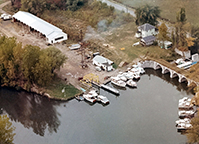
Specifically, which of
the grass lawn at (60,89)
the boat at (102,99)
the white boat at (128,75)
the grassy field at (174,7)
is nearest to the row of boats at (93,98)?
the boat at (102,99)

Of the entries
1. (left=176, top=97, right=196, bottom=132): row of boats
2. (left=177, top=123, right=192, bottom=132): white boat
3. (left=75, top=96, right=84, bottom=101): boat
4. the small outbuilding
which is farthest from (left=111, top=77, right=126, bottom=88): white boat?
the small outbuilding

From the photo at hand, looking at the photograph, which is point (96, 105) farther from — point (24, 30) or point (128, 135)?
point (24, 30)

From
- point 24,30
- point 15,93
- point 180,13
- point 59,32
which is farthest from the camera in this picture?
point 24,30

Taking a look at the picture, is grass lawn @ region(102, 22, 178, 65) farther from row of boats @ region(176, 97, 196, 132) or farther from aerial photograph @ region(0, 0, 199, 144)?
row of boats @ region(176, 97, 196, 132)

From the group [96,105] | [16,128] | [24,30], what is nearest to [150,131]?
[96,105]

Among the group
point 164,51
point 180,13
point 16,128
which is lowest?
point 16,128

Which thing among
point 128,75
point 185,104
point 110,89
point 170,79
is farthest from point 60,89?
point 185,104
